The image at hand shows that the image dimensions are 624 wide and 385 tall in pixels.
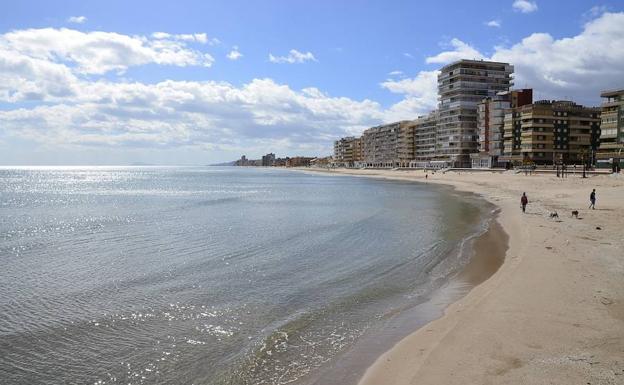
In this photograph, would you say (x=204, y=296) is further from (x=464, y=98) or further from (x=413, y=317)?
(x=464, y=98)

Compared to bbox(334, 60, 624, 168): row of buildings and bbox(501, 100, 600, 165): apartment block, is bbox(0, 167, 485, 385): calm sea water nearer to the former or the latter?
bbox(334, 60, 624, 168): row of buildings

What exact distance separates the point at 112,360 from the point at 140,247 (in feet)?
53.8

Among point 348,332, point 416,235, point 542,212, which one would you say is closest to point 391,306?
point 348,332

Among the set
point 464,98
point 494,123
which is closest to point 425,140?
point 464,98

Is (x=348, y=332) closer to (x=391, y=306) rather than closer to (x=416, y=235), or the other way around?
(x=391, y=306)

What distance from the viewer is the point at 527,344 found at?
9586mm

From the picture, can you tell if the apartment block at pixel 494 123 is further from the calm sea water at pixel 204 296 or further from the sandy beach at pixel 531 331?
the sandy beach at pixel 531 331

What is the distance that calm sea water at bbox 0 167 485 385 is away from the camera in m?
10.3

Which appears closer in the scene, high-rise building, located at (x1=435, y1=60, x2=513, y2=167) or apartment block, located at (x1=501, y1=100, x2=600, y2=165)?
apartment block, located at (x1=501, y1=100, x2=600, y2=165)

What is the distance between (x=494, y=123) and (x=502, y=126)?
325 cm

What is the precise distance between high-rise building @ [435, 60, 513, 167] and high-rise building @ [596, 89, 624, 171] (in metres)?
58.8

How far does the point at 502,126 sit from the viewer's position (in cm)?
13362

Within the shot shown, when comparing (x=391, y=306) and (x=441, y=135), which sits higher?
(x=441, y=135)

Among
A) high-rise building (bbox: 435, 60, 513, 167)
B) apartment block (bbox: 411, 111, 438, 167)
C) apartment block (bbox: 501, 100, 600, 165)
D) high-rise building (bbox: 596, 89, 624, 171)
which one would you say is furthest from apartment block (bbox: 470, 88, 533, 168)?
high-rise building (bbox: 596, 89, 624, 171)
